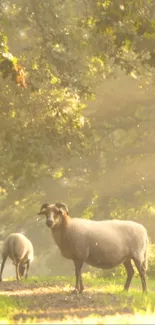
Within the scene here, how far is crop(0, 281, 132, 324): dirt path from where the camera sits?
7.77 meters

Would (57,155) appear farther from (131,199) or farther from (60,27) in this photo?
(131,199)

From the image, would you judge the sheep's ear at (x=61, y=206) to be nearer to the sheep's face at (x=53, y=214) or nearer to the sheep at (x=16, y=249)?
the sheep's face at (x=53, y=214)

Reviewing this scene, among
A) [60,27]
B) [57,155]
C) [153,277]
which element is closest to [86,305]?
[57,155]

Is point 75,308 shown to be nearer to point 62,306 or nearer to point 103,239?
point 62,306

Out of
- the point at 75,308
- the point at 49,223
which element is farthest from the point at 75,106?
the point at 75,308

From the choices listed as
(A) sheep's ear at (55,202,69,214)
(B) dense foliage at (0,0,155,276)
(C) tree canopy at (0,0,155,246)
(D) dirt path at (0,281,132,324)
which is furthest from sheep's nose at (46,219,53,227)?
(D) dirt path at (0,281,132,324)

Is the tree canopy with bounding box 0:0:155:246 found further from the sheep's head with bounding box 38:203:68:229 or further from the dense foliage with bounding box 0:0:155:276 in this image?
the sheep's head with bounding box 38:203:68:229

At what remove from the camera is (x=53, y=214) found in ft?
34.3

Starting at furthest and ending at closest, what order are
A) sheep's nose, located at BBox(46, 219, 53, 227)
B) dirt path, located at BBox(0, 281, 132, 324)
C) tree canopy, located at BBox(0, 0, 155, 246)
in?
tree canopy, located at BBox(0, 0, 155, 246) → sheep's nose, located at BBox(46, 219, 53, 227) → dirt path, located at BBox(0, 281, 132, 324)

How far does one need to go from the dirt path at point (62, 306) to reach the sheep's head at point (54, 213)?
164 centimetres

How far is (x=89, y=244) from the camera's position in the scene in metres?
10.9

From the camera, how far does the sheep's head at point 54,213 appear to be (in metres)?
10.3

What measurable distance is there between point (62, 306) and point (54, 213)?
7.67ft

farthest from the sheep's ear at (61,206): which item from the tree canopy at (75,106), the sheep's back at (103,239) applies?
the tree canopy at (75,106)
